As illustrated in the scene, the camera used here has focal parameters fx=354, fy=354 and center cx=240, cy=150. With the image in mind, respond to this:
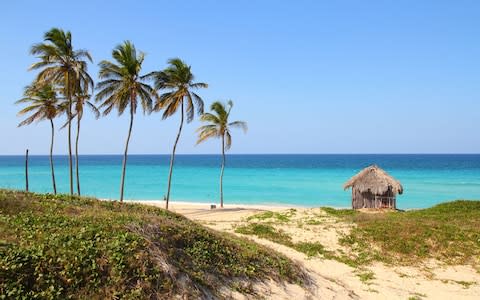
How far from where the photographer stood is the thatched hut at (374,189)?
24219 millimetres

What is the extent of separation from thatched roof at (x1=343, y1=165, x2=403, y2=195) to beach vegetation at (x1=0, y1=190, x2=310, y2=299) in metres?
17.4

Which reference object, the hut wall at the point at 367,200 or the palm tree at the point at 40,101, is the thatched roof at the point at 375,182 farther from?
the palm tree at the point at 40,101

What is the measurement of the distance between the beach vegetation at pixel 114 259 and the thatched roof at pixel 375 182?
17.4 m

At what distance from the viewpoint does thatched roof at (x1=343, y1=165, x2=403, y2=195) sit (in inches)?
952

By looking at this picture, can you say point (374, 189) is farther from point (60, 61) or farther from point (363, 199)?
point (60, 61)

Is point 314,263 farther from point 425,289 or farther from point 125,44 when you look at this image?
point 125,44

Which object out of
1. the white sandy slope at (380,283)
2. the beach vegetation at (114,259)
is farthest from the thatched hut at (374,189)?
the beach vegetation at (114,259)

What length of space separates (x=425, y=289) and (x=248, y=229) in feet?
24.0

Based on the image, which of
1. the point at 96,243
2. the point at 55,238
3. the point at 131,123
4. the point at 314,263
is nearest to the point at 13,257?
the point at 55,238

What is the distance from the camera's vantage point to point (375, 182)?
24500mm

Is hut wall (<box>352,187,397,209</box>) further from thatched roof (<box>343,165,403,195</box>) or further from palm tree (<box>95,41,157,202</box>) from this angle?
palm tree (<box>95,41,157,202</box>)

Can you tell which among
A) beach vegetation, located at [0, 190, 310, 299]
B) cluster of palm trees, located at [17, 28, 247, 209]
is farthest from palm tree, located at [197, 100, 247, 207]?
beach vegetation, located at [0, 190, 310, 299]

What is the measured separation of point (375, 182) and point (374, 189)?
0.49 metres

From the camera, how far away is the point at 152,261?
20.2ft
